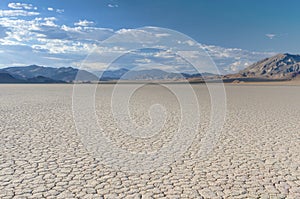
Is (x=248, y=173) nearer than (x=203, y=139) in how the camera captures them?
Yes

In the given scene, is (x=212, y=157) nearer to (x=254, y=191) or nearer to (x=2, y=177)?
(x=254, y=191)

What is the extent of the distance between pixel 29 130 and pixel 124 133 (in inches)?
110

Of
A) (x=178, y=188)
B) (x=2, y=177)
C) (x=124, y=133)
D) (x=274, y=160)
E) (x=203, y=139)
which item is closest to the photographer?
(x=178, y=188)

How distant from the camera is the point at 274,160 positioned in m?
5.38

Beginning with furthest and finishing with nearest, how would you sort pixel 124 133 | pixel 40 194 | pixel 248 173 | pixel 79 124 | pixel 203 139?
pixel 79 124 → pixel 124 133 → pixel 203 139 → pixel 248 173 → pixel 40 194

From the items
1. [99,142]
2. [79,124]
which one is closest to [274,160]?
[99,142]

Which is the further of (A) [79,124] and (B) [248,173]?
(A) [79,124]

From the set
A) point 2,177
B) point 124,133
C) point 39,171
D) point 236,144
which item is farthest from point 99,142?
point 236,144

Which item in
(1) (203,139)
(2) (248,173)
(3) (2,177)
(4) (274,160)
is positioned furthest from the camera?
(1) (203,139)

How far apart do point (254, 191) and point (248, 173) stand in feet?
2.42

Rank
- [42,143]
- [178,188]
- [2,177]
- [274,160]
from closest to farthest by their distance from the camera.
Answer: [178,188] → [2,177] → [274,160] → [42,143]

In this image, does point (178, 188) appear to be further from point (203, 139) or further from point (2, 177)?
point (203, 139)

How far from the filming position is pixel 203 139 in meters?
7.30

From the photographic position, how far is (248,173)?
4633 mm
